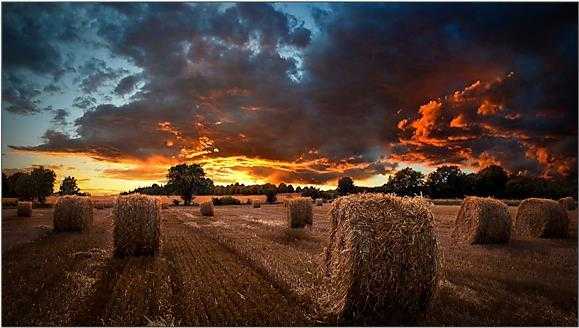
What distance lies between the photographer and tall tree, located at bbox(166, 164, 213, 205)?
36781 mm

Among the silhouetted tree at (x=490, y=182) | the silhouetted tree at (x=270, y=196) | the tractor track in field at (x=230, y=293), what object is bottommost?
the tractor track in field at (x=230, y=293)

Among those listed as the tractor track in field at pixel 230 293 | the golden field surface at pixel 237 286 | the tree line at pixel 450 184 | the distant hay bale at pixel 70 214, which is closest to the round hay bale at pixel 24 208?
the tree line at pixel 450 184

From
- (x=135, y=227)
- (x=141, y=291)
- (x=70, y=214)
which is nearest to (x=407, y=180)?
(x=135, y=227)

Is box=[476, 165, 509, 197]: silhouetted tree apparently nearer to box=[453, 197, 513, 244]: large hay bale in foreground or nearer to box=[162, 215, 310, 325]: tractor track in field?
box=[453, 197, 513, 244]: large hay bale in foreground

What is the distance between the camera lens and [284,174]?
37.8 feet

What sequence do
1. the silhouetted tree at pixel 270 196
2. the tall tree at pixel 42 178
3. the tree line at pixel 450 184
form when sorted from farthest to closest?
the silhouetted tree at pixel 270 196, the tall tree at pixel 42 178, the tree line at pixel 450 184

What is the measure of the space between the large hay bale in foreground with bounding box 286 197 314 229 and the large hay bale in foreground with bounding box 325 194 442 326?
32.3 feet

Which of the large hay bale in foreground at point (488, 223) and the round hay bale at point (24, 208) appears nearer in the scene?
the large hay bale in foreground at point (488, 223)

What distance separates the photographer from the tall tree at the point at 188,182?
3678cm

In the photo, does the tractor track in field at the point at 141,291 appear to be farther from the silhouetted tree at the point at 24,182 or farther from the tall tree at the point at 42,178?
the silhouetted tree at the point at 24,182

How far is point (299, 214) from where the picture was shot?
15.3 meters

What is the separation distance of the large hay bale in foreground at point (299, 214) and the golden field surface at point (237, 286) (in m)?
4.73

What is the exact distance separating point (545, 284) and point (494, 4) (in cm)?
472

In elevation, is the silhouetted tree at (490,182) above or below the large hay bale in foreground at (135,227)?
above
